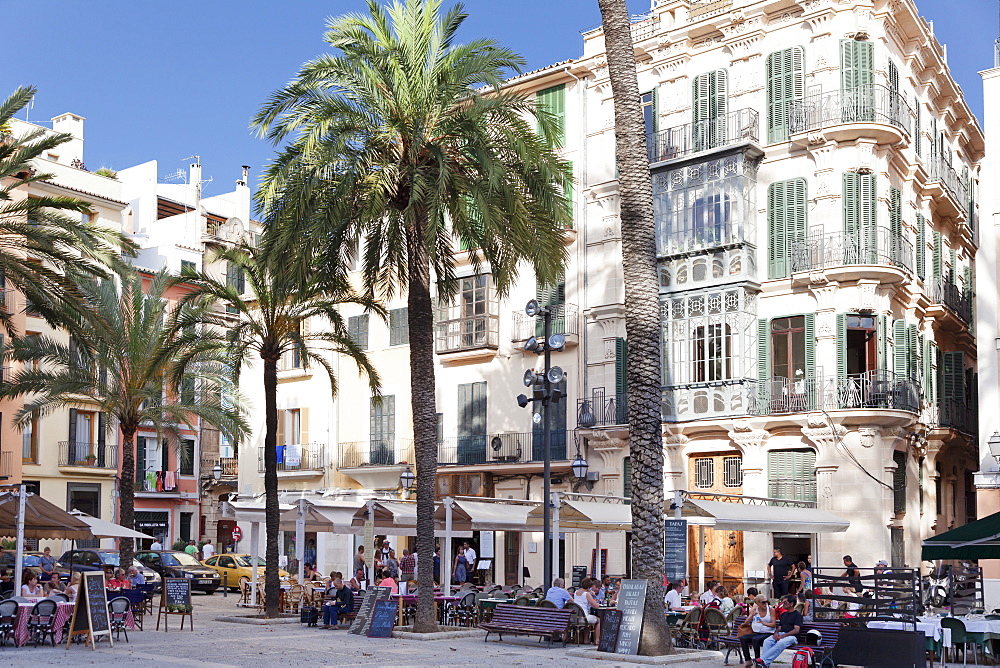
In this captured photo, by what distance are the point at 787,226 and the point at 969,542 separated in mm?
16038

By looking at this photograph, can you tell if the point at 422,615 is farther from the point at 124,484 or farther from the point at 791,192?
the point at 791,192

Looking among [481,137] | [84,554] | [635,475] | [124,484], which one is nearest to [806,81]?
[481,137]

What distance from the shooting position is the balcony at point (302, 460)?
143ft

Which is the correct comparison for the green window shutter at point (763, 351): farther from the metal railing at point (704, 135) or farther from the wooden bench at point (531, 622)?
the wooden bench at point (531, 622)

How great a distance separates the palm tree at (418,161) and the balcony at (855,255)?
1094cm

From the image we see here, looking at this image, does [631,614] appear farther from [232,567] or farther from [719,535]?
[232,567]

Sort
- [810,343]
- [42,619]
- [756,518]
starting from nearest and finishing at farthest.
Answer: [42,619] < [756,518] < [810,343]

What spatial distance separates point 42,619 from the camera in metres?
20.5

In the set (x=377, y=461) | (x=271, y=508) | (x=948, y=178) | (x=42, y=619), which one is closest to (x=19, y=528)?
(x=42, y=619)

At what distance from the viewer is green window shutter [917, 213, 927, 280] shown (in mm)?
34169

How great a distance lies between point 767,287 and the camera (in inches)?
1302

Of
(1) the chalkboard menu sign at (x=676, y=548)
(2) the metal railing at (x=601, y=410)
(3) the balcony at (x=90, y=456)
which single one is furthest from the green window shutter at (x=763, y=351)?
(3) the balcony at (x=90, y=456)

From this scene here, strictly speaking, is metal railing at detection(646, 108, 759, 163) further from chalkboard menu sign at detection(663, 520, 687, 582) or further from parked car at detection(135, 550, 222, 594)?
parked car at detection(135, 550, 222, 594)

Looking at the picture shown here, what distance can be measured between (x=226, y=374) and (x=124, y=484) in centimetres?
997
